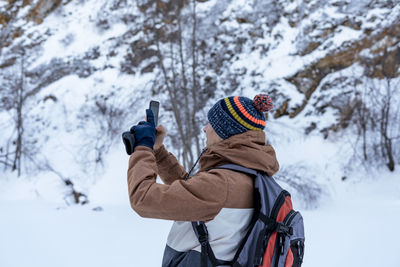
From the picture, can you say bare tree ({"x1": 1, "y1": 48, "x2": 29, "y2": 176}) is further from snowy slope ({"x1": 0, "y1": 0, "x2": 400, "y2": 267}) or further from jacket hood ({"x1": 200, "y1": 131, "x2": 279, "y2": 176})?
jacket hood ({"x1": 200, "y1": 131, "x2": 279, "y2": 176})

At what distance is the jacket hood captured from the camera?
1211mm

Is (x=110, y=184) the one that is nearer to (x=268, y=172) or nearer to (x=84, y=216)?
(x=84, y=216)

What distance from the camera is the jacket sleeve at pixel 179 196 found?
1033mm

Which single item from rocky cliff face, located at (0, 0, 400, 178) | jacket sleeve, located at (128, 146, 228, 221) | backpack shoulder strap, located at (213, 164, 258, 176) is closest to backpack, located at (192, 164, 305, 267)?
backpack shoulder strap, located at (213, 164, 258, 176)

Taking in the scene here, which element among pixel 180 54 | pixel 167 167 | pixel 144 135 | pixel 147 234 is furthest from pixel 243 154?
pixel 180 54

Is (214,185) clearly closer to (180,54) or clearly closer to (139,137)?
(139,137)

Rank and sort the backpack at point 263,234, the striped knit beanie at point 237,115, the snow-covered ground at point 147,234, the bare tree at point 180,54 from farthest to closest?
the bare tree at point 180,54 < the snow-covered ground at point 147,234 < the striped knit beanie at point 237,115 < the backpack at point 263,234

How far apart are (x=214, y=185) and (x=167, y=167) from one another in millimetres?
680

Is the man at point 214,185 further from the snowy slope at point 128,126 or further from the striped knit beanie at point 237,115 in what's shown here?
the snowy slope at point 128,126

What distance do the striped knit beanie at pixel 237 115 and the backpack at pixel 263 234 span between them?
0.22m

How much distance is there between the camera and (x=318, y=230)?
527 centimetres

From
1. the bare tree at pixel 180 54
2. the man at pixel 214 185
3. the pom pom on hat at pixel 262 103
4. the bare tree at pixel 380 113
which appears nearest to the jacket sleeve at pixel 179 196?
the man at pixel 214 185

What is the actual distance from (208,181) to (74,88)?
15855 millimetres

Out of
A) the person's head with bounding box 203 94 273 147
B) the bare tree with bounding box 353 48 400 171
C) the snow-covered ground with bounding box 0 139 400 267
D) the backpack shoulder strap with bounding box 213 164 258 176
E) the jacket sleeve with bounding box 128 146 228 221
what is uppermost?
the bare tree with bounding box 353 48 400 171
